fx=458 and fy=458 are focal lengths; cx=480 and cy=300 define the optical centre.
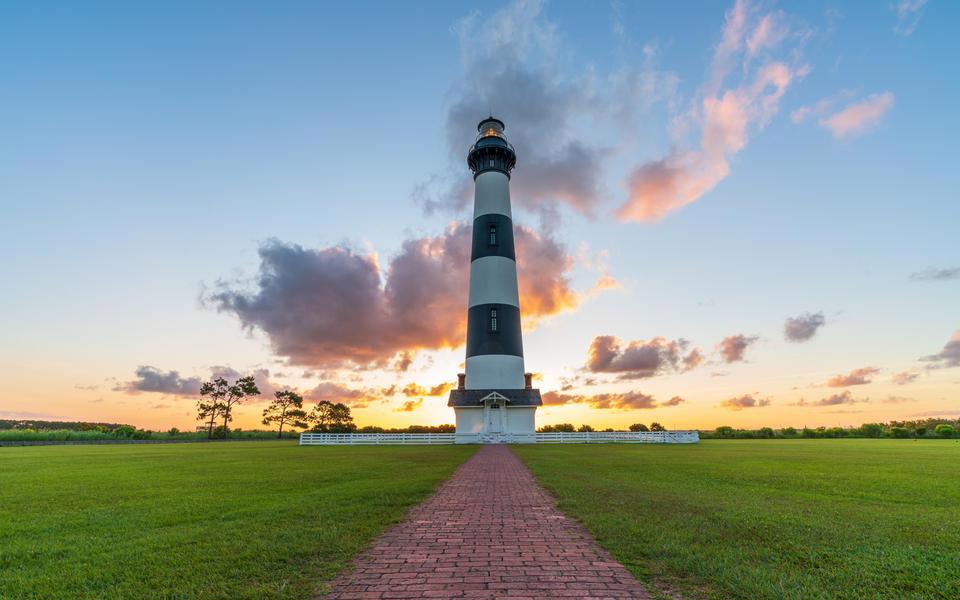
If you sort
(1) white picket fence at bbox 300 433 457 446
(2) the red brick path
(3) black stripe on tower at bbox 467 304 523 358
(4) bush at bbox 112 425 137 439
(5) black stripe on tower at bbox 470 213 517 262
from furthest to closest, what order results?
1. (4) bush at bbox 112 425 137 439
2. (1) white picket fence at bbox 300 433 457 446
3. (5) black stripe on tower at bbox 470 213 517 262
4. (3) black stripe on tower at bbox 467 304 523 358
5. (2) the red brick path

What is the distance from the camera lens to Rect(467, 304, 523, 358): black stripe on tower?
32.4m

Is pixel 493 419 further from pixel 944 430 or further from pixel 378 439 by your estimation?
pixel 944 430

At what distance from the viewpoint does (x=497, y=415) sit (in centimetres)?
3225

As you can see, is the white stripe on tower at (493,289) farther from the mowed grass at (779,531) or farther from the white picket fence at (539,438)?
the mowed grass at (779,531)

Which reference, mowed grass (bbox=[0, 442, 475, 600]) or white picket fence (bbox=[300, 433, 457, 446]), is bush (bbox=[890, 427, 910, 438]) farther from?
mowed grass (bbox=[0, 442, 475, 600])

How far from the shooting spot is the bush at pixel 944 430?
4166 centimetres

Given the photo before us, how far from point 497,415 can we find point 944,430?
4264 cm

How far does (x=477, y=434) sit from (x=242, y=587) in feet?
96.3

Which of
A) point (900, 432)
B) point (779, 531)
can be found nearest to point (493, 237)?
point (779, 531)

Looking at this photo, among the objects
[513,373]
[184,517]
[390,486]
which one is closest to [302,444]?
[513,373]

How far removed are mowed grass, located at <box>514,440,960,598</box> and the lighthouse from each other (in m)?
20.0

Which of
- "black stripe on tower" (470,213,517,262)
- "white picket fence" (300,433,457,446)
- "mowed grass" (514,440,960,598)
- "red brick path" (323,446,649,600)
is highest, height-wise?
"black stripe on tower" (470,213,517,262)

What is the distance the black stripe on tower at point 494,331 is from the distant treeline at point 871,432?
27.7 meters

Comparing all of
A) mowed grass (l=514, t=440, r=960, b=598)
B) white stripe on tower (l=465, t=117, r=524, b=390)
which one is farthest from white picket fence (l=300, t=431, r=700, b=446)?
mowed grass (l=514, t=440, r=960, b=598)
